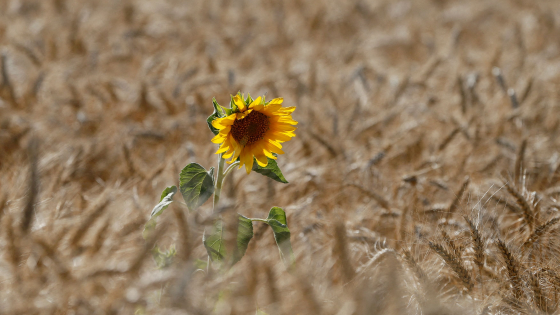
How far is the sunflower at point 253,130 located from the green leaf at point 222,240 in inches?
4.6

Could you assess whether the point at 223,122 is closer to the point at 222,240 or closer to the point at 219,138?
the point at 219,138

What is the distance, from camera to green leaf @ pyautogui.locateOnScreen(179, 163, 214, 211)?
2.80 feet

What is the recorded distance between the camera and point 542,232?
100 cm

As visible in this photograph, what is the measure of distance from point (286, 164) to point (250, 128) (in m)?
0.72

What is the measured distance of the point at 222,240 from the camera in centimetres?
85

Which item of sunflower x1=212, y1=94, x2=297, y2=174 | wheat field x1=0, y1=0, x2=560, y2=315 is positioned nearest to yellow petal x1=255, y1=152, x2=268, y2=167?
sunflower x1=212, y1=94, x2=297, y2=174

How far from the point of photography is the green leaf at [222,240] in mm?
844

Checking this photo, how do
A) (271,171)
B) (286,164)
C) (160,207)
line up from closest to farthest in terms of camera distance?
(160,207) → (271,171) → (286,164)

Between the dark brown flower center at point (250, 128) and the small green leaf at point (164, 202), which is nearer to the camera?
the small green leaf at point (164, 202)

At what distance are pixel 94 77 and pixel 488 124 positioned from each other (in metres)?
2.13

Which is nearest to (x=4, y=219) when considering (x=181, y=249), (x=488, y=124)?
(x=181, y=249)

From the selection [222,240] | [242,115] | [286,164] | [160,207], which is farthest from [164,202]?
[286,164]

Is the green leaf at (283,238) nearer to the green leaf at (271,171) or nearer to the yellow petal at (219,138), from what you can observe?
the green leaf at (271,171)

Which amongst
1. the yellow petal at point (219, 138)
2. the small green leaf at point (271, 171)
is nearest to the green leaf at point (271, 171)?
the small green leaf at point (271, 171)
